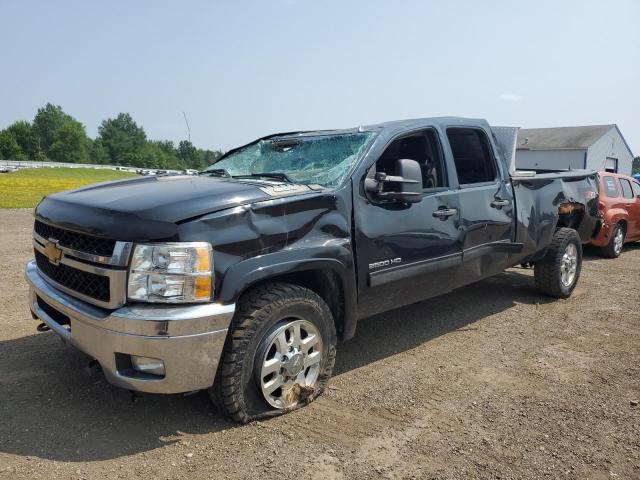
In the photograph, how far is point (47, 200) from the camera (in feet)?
11.6

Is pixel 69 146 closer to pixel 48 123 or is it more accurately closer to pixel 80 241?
pixel 48 123

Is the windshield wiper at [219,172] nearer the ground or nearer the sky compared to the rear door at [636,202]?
nearer the sky

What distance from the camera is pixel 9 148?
9306 centimetres

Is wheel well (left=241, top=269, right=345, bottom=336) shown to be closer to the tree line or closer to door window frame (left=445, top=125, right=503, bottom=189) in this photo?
door window frame (left=445, top=125, right=503, bottom=189)

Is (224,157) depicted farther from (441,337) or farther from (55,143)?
(55,143)

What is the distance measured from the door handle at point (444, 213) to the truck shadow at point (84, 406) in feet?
3.93

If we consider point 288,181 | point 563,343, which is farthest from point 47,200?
point 563,343

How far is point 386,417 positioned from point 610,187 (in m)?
8.40

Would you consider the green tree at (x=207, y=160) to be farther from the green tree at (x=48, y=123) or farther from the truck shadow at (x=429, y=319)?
the green tree at (x=48, y=123)

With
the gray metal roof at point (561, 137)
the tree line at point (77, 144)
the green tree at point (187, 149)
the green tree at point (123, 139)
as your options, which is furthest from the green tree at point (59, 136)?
the green tree at point (187, 149)

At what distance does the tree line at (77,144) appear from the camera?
101 metres

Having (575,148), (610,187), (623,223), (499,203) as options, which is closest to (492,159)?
(499,203)

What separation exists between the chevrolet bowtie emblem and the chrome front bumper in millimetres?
442

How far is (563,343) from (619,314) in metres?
1.39
